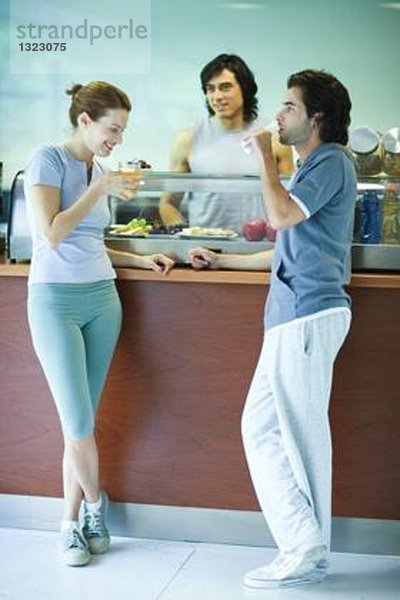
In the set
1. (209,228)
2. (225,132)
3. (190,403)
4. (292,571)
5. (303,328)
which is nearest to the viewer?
(303,328)

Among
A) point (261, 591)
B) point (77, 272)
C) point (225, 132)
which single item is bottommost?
point (261, 591)

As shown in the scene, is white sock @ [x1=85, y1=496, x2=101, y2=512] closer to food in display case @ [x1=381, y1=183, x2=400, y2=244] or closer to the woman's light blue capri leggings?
the woman's light blue capri leggings

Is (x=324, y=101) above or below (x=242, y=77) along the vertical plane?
below

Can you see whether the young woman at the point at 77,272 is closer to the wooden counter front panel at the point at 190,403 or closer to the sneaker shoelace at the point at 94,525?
the sneaker shoelace at the point at 94,525

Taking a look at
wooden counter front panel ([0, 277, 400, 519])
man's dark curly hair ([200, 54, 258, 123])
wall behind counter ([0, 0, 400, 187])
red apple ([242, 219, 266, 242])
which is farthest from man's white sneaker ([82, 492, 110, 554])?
wall behind counter ([0, 0, 400, 187])

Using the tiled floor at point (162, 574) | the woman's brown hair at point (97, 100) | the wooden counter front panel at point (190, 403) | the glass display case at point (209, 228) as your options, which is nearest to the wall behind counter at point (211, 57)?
the glass display case at point (209, 228)

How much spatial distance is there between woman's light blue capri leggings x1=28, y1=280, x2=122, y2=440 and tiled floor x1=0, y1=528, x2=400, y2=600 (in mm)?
427

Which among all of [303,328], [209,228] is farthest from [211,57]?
[303,328]

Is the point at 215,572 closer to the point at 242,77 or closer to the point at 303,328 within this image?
the point at 303,328

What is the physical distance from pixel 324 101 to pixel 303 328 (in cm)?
68

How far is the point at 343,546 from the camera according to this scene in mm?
3988

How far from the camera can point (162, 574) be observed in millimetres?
3781

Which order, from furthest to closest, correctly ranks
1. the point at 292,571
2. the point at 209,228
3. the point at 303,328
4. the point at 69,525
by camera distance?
the point at 209,228 → the point at 69,525 → the point at 292,571 → the point at 303,328

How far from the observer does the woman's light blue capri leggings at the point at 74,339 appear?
3.77 meters
